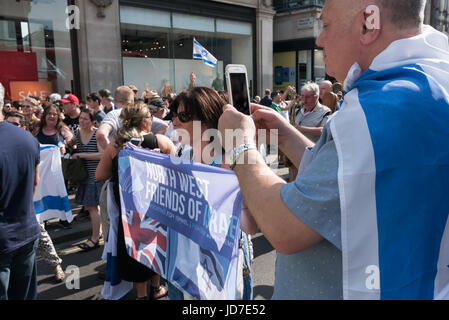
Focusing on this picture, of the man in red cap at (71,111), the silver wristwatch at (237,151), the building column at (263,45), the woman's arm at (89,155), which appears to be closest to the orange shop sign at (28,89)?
the man in red cap at (71,111)

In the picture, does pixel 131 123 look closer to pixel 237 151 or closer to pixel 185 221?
pixel 185 221

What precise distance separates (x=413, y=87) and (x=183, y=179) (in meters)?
1.41

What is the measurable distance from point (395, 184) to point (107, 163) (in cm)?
297

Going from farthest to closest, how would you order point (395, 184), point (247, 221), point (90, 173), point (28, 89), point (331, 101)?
point (28, 89) → point (331, 101) → point (90, 173) → point (247, 221) → point (395, 184)

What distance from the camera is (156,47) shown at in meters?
13.4

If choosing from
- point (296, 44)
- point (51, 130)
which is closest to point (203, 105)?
point (51, 130)

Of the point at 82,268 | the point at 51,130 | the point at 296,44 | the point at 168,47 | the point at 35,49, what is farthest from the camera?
the point at 296,44

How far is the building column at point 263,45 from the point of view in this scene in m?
16.7

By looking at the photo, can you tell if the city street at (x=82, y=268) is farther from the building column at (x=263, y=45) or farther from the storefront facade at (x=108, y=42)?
the building column at (x=263, y=45)

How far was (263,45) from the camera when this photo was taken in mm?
16906

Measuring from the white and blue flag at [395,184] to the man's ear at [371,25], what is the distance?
14cm

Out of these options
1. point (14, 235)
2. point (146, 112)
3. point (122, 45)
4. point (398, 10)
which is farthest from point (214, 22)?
point (398, 10)

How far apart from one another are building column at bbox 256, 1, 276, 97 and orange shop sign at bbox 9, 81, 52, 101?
9202 mm

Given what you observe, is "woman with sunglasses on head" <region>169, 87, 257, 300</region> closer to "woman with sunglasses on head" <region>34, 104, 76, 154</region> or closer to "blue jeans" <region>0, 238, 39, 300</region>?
"blue jeans" <region>0, 238, 39, 300</region>
